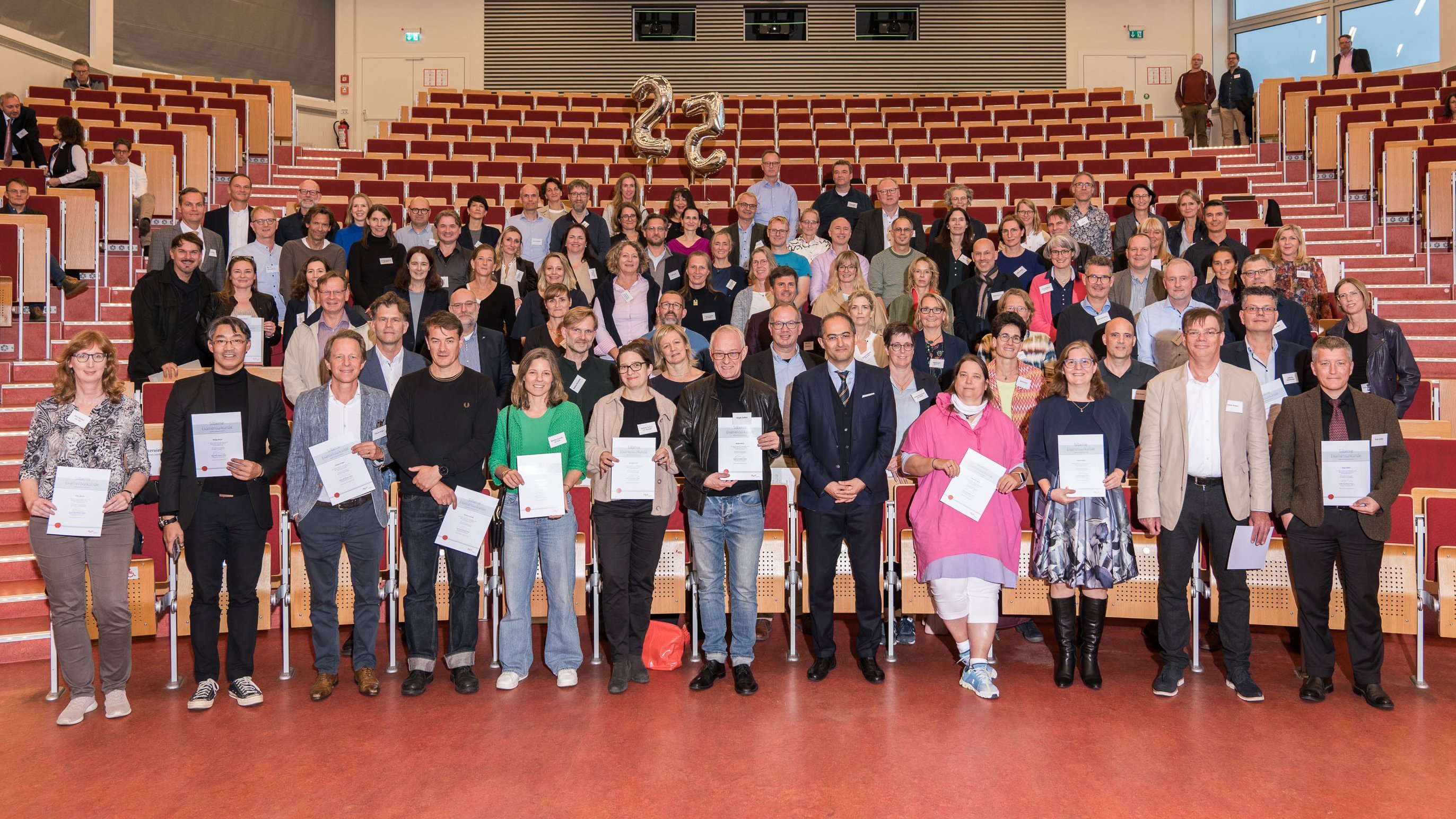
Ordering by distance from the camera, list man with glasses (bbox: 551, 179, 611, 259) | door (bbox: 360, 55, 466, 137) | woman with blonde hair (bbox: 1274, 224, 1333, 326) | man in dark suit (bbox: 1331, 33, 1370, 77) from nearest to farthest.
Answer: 1. woman with blonde hair (bbox: 1274, 224, 1333, 326)
2. man with glasses (bbox: 551, 179, 611, 259)
3. man in dark suit (bbox: 1331, 33, 1370, 77)
4. door (bbox: 360, 55, 466, 137)

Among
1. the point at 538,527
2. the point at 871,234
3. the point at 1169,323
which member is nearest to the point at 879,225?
the point at 871,234

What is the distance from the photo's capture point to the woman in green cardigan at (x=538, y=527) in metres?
4.13

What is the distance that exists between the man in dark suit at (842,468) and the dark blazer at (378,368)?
1671mm

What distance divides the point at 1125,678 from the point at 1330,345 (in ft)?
5.05

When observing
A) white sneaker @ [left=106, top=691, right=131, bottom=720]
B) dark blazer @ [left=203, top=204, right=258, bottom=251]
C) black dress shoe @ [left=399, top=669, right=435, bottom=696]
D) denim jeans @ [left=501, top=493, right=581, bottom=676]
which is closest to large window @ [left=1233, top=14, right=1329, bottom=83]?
dark blazer @ [left=203, top=204, right=258, bottom=251]

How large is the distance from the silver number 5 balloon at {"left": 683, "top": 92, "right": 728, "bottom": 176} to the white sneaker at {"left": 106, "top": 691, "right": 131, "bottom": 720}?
7669 mm

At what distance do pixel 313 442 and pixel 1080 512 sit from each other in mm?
3040

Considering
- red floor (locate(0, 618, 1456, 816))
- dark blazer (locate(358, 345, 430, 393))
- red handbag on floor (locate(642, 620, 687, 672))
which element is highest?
dark blazer (locate(358, 345, 430, 393))

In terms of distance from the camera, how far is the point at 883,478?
4234mm

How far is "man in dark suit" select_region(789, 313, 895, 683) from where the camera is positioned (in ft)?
13.8

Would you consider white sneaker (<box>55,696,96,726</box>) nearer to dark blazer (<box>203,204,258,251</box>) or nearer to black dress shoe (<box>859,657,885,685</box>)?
black dress shoe (<box>859,657,885,685</box>)

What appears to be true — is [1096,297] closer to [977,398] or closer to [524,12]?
[977,398]

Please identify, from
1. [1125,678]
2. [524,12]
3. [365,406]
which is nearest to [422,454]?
[365,406]

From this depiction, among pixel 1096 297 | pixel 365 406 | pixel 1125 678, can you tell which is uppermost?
pixel 1096 297
